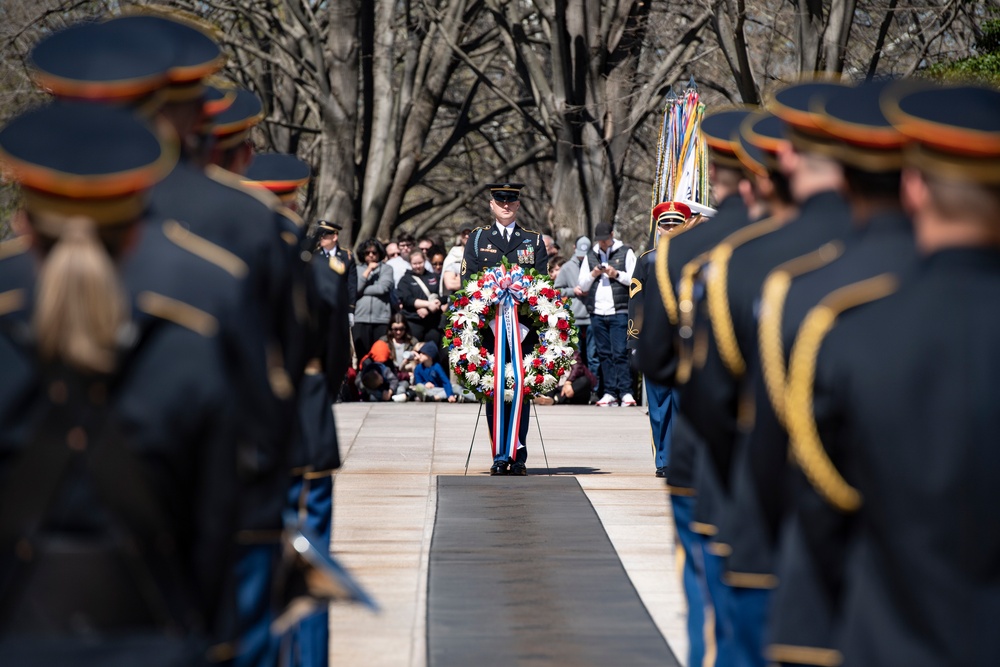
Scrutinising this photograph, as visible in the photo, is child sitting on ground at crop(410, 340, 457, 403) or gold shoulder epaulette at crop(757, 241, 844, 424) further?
child sitting on ground at crop(410, 340, 457, 403)

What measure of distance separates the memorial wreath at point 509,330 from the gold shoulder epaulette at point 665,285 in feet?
18.2

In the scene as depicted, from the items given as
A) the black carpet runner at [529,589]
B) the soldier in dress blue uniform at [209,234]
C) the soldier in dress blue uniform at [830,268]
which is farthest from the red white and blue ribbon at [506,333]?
the soldier in dress blue uniform at [830,268]

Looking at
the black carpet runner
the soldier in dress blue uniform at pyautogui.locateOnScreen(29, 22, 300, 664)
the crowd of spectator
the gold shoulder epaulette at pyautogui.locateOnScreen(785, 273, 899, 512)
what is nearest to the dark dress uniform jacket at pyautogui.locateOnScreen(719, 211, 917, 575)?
the gold shoulder epaulette at pyautogui.locateOnScreen(785, 273, 899, 512)

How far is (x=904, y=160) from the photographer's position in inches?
133

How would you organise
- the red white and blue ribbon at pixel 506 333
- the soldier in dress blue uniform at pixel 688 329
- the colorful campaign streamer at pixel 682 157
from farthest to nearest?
the colorful campaign streamer at pixel 682 157
the red white and blue ribbon at pixel 506 333
the soldier in dress blue uniform at pixel 688 329

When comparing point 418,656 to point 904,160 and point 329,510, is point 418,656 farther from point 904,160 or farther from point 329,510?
point 904,160

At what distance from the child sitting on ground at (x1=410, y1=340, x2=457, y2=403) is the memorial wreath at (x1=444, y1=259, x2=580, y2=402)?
576 centimetres

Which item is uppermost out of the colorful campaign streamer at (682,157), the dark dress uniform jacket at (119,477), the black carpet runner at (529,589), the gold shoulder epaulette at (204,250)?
the colorful campaign streamer at (682,157)

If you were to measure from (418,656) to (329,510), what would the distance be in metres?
0.91

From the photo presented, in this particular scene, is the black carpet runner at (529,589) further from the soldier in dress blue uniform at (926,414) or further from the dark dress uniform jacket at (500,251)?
the soldier in dress blue uniform at (926,414)

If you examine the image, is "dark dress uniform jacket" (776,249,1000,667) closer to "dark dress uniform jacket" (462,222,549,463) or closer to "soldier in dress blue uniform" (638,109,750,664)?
"soldier in dress blue uniform" (638,109,750,664)

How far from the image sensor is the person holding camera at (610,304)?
1641 centimetres

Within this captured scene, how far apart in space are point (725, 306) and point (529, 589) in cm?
377

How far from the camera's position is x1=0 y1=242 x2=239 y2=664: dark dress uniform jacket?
2.88 meters
